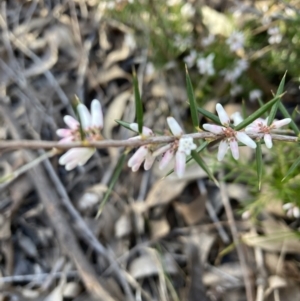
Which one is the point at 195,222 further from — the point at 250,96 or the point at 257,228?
the point at 250,96

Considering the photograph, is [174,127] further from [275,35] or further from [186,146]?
[275,35]

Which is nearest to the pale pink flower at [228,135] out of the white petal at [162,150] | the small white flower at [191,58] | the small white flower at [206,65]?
the white petal at [162,150]

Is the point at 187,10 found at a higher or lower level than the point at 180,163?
lower

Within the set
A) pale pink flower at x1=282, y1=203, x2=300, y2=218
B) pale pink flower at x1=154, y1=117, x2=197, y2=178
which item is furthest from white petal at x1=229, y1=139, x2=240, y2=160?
pale pink flower at x1=282, y1=203, x2=300, y2=218

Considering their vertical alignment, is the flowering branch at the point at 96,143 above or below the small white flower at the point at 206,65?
above

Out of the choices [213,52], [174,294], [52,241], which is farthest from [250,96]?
[52,241]

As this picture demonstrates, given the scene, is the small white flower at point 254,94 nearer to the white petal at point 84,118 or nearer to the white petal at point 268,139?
the white petal at point 268,139

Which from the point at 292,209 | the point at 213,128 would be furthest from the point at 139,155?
the point at 292,209
